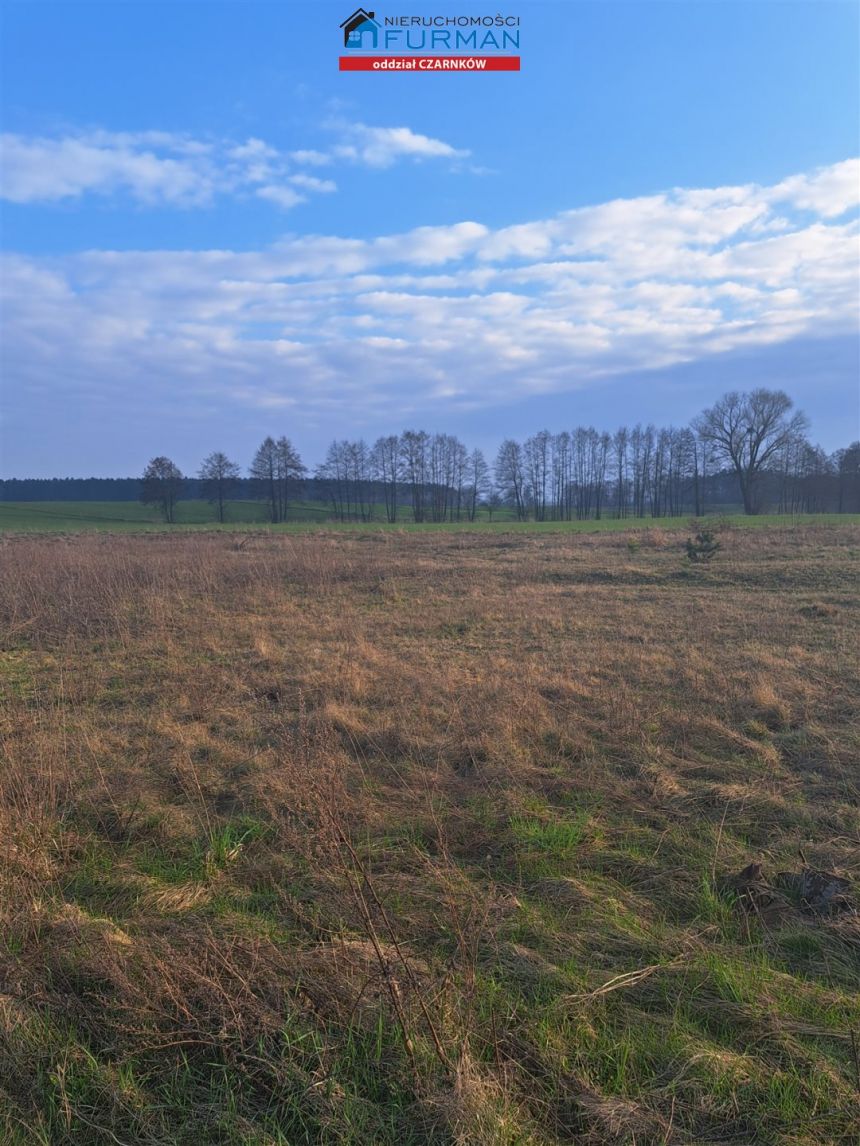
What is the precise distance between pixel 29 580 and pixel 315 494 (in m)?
82.2

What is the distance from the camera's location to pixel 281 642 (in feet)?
34.2

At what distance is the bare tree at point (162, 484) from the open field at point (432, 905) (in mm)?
70974

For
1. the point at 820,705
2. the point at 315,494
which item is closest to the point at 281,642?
the point at 820,705

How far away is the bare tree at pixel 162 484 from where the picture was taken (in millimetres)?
74438

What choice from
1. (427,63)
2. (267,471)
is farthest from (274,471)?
(427,63)

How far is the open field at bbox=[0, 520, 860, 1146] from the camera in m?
2.33

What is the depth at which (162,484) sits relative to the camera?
74.4 m

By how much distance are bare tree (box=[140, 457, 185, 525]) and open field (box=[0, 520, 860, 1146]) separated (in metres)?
71.0

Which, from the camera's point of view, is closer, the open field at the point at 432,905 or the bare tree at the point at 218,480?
the open field at the point at 432,905

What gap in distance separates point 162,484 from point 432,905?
256ft

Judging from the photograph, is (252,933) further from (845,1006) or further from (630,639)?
(630,639)

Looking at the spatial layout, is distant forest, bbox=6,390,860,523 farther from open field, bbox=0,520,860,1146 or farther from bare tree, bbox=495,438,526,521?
open field, bbox=0,520,860,1146

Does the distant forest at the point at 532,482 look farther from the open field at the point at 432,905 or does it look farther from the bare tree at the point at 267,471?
the open field at the point at 432,905

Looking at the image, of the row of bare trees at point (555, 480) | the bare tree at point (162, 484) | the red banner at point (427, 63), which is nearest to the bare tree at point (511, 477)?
Result: the row of bare trees at point (555, 480)
